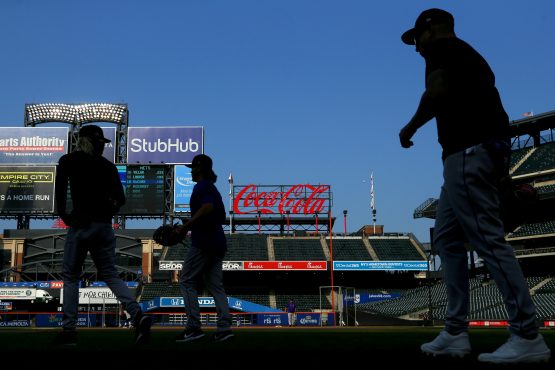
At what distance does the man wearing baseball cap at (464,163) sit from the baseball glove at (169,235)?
3105mm

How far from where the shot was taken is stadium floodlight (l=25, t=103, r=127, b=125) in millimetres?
50750

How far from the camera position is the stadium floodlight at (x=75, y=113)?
50.8 m

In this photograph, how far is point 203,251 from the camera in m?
6.42

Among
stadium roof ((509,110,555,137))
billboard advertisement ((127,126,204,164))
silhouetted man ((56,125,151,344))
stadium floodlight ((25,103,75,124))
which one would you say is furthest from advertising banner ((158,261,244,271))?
silhouetted man ((56,125,151,344))

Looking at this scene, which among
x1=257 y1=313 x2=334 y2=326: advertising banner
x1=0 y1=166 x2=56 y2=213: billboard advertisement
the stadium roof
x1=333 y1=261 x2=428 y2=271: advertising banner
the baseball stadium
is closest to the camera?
x1=257 y1=313 x2=334 y2=326: advertising banner

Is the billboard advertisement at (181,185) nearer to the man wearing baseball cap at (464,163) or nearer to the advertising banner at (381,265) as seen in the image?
the advertising banner at (381,265)

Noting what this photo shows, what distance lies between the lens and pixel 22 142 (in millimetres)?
47844

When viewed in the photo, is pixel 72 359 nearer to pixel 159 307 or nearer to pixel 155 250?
pixel 159 307

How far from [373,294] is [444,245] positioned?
41.2 m

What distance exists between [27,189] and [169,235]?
4288cm

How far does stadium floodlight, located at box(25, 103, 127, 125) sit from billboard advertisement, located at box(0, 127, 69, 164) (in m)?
3.79

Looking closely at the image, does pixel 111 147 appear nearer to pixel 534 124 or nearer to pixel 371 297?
pixel 371 297

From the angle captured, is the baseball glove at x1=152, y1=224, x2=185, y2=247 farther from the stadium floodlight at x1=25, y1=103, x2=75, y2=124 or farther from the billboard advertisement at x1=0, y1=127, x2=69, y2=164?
the stadium floodlight at x1=25, y1=103, x2=75, y2=124

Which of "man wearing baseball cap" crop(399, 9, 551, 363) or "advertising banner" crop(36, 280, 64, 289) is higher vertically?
"man wearing baseball cap" crop(399, 9, 551, 363)
